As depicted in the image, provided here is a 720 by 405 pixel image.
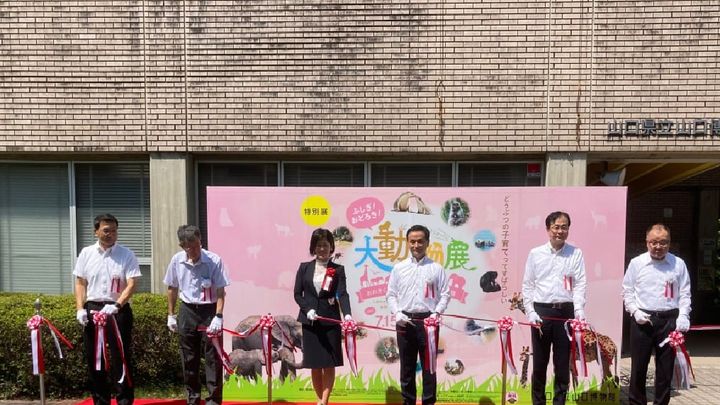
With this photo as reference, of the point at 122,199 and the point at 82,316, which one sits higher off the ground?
the point at 122,199

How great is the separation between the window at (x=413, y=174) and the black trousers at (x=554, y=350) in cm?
243

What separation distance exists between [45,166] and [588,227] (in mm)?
6679

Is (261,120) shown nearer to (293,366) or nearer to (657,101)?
(293,366)

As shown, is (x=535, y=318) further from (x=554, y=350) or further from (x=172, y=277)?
(x=172, y=277)

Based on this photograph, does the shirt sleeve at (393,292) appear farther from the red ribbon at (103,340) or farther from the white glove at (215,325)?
the red ribbon at (103,340)

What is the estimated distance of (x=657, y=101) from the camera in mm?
5953

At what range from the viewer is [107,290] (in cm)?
427

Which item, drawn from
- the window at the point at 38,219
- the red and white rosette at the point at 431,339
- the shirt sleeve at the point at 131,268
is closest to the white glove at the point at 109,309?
the shirt sleeve at the point at 131,268

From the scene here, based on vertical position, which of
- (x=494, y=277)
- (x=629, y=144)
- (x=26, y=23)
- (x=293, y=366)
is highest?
(x=26, y=23)

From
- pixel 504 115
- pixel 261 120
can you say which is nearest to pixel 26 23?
pixel 261 120

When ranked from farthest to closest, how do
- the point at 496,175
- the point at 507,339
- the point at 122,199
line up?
the point at 122,199, the point at 496,175, the point at 507,339

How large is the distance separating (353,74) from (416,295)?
305cm

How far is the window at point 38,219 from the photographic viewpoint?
257 inches

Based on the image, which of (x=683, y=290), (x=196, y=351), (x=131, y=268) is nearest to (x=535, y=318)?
(x=683, y=290)
